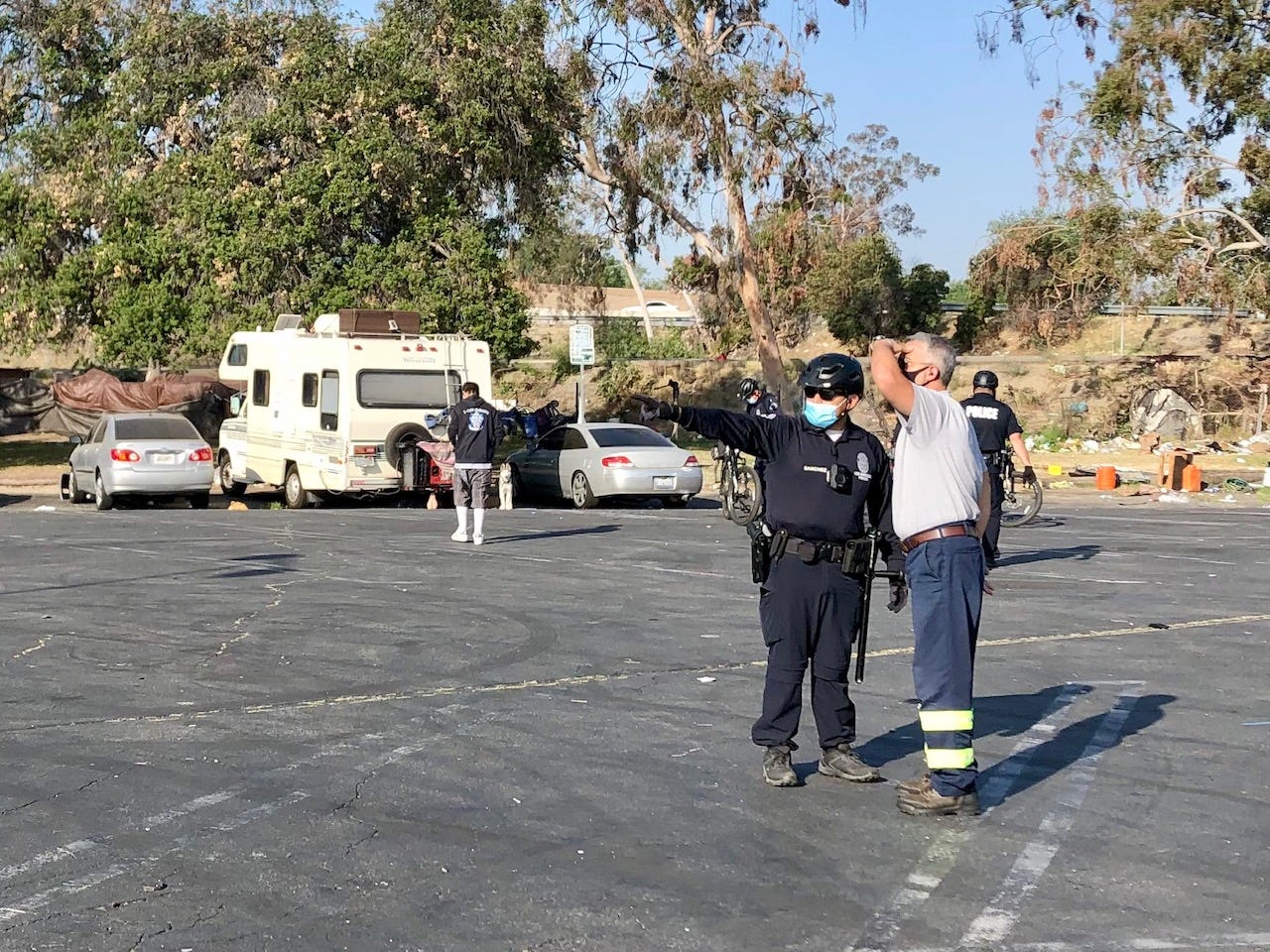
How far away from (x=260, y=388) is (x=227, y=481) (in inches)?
104

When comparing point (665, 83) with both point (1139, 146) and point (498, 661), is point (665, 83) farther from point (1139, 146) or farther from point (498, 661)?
point (498, 661)

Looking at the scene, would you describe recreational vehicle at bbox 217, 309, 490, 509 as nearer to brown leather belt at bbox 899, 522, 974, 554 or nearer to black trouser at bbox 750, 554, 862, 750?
black trouser at bbox 750, 554, 862, 750

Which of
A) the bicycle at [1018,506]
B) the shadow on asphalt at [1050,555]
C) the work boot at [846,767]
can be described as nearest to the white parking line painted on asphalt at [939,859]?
the work boot at [846,767]

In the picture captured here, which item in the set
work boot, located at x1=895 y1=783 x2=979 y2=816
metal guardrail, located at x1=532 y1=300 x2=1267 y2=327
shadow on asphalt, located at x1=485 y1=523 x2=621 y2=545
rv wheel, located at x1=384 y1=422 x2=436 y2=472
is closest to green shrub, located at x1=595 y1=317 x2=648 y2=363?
metal guardrail, located at x1=532 y1=300 x2=1267 y2=327

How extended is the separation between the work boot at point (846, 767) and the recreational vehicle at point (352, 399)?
16274mm

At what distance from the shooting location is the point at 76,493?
26.0 m

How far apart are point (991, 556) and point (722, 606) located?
221cm

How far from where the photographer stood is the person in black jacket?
17.5 meters

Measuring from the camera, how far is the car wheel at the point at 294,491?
25109 millimetres

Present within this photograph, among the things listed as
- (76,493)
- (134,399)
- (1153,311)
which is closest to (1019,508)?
(76,493)

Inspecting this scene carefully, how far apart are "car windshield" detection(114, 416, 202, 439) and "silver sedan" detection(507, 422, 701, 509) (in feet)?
17.1

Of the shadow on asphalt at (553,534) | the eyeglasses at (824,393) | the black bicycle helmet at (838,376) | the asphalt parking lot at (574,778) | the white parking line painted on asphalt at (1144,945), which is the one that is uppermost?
the black bicycle helmet at (838,376)

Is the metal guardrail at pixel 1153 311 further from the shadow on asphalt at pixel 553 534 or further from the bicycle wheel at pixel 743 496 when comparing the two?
the shadow on asphalt at pixel 553 534

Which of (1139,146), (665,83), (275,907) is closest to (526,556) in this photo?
(275,907)
